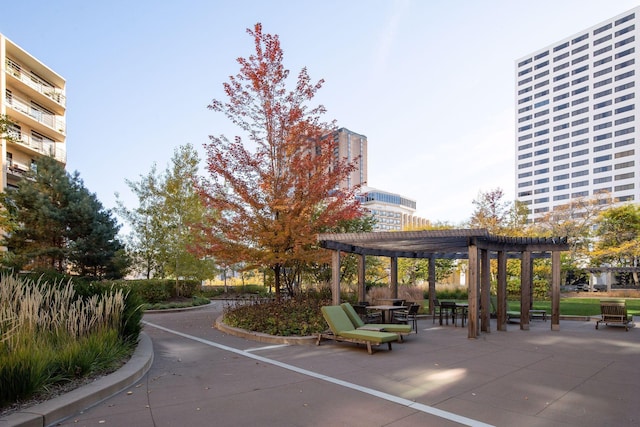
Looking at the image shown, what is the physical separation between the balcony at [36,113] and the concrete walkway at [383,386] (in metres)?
28.9

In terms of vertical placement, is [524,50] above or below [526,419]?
above

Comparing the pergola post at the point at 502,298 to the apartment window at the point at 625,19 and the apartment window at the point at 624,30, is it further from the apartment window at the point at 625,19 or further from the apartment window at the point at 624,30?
the apartment window at the point at 625,19

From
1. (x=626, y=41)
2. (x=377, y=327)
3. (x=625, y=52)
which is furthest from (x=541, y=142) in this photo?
(x=377, y=327)

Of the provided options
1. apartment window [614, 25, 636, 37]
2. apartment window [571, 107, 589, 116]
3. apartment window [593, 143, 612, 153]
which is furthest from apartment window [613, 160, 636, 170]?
apartment window [614, 25, 636, 37]

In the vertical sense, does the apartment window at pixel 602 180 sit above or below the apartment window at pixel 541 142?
below

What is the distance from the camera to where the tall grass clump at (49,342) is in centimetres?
450

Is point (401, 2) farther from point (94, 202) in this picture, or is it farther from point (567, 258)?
point (567, 258)

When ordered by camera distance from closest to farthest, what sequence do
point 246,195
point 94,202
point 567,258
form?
point 246,195, point 94,202, point 567,258

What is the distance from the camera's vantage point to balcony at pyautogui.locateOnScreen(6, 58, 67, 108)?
94.8ft

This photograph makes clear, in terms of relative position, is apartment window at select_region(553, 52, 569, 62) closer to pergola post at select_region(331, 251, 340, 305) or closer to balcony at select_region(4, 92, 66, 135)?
balcony at select_region(4, 92, 66, 135)

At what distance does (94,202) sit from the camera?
71.6 feet

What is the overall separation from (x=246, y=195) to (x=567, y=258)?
107ft

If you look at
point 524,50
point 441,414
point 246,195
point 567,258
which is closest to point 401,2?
point 246,195

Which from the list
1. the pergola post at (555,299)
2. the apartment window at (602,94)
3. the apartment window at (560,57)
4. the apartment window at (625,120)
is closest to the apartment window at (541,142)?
the apartment window at (602,94)
